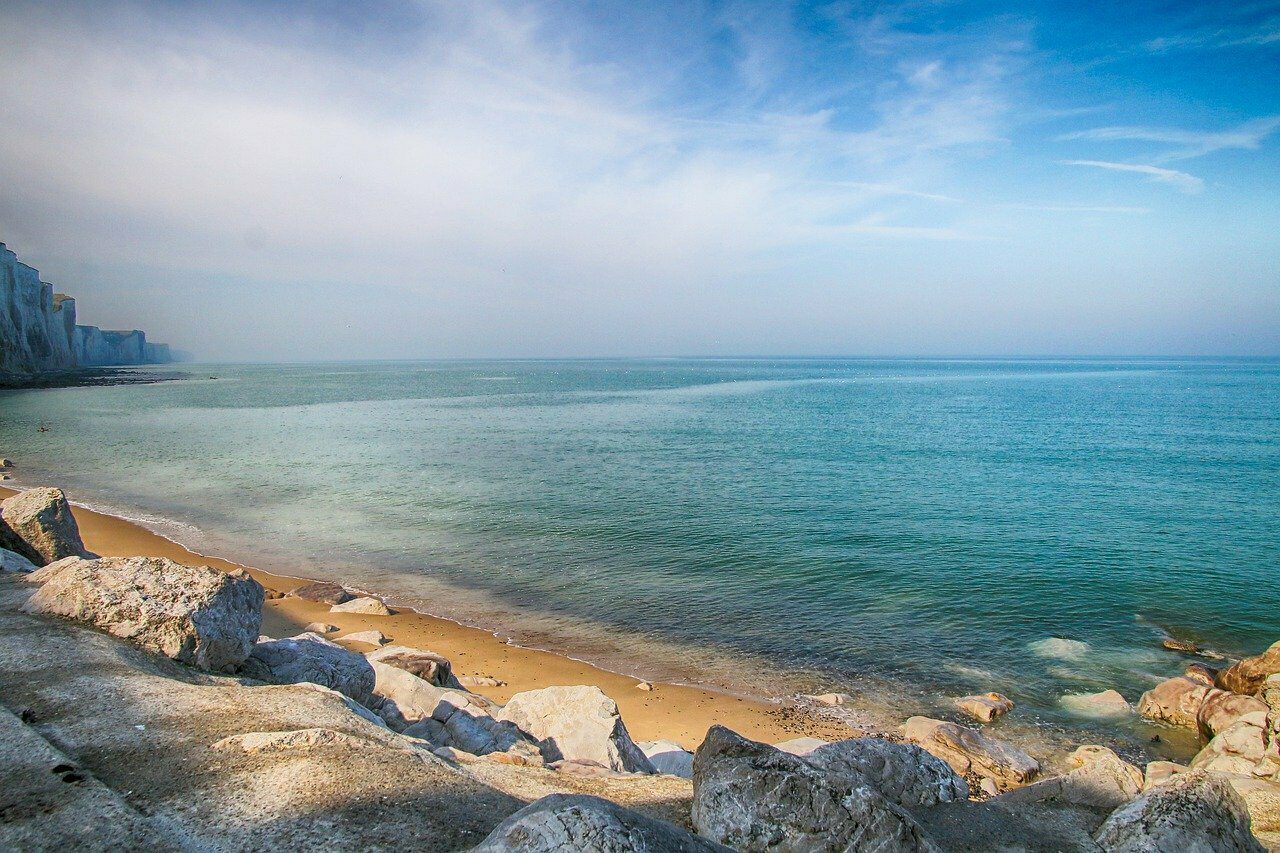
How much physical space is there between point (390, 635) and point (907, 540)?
22426mm

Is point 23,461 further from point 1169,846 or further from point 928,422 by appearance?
point 928,422

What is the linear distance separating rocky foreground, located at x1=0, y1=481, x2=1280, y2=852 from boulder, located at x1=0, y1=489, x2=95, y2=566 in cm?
341

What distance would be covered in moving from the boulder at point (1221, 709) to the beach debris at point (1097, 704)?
1519 mm

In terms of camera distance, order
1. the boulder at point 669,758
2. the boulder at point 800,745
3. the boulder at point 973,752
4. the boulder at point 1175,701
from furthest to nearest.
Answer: the boulder at point 1175,701 → the boulder at point 973,752 → the boulder at point 800,745 → the boulder at point 669,758

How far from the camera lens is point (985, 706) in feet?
56.8

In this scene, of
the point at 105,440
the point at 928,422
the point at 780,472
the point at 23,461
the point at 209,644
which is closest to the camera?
the point at 209,644

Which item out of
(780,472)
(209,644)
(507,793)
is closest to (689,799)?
(507,793)

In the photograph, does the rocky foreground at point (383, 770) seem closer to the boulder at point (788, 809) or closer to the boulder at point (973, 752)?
the boulder at point (788, 809)

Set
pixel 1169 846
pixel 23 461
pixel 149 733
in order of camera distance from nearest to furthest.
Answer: pixel 1169 846
pixel 149 733
pixel 23 461

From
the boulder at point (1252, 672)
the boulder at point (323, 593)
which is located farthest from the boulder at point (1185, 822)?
the boulder at point (323, 593)

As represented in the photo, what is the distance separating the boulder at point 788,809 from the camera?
6.27 m

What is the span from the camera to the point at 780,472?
4581 centimetres

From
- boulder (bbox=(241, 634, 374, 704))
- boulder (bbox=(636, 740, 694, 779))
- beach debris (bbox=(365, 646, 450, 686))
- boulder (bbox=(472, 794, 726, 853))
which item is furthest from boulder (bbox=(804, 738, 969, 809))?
beach debris (bbox=(365, 646, 450, 686))

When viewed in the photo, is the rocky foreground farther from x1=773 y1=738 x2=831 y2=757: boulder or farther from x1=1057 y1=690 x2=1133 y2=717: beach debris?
x1=1057 y1=690 x2=1133 y2=717: beach debris
